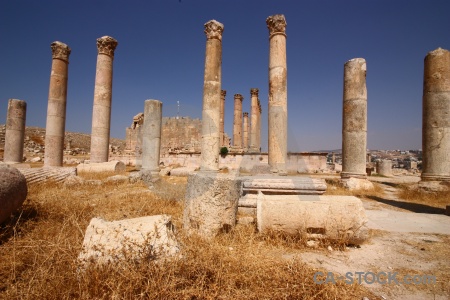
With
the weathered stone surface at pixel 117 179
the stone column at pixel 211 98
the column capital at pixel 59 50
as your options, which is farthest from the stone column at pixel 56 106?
the stone column at pixel 211 98

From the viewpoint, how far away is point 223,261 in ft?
8.01

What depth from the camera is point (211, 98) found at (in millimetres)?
10094

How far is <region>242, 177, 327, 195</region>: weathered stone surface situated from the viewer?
18.0 ft

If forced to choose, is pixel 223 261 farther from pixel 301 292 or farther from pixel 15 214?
pixel 15 214

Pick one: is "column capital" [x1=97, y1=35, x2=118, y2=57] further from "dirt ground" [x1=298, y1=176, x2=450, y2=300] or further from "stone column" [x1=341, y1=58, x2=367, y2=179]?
"dirt ground" [x1=298, y1=176, x2=450, y2=300]

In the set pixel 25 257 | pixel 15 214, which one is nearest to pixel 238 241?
pixel 25 257

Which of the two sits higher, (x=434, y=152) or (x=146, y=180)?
(x=434, y=152)

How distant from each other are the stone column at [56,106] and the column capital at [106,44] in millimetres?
1641

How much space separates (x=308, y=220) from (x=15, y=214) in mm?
4749

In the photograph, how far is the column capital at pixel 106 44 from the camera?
13.1 meters

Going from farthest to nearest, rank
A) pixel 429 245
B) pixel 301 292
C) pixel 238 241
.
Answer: pixel 429 245 → pixel 238 241 → pixel 301 292

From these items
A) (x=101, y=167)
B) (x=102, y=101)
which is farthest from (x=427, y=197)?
(x=102, y=101)

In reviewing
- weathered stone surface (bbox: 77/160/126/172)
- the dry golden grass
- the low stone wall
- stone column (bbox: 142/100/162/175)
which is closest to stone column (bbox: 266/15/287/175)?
stone column (bbox: 142/100/162/175)

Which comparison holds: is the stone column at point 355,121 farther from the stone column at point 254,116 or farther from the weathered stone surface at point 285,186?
the stone column at point 254,116
